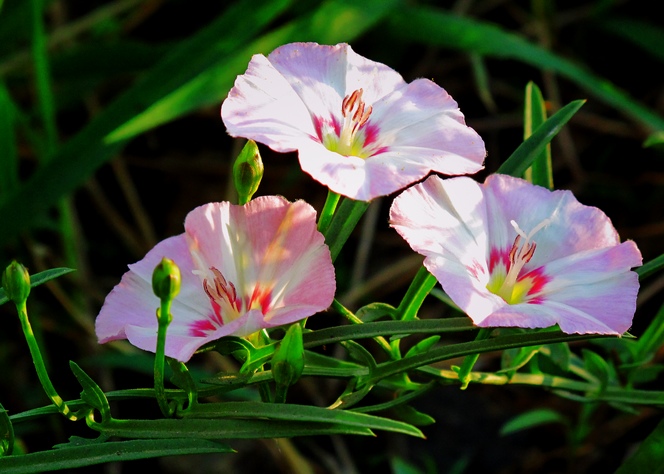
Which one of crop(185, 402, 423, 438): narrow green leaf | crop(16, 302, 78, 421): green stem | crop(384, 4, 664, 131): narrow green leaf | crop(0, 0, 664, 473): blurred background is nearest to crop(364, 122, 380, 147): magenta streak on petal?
crop(185, 402, 423, 438): narrow green leaf

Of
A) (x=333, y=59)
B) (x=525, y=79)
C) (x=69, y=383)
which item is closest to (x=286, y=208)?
(x=333, y=59)

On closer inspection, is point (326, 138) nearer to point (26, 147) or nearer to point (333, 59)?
point (333, 59)

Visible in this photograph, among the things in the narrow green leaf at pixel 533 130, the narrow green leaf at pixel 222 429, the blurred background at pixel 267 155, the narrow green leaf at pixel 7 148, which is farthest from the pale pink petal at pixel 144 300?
the narrow green leaf at pixel 7 148

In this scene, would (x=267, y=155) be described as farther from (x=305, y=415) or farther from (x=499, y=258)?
(x=305, y=415)

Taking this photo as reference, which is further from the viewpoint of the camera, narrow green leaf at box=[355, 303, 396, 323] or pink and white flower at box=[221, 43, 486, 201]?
narrow green leaf at box=[355, 303, 396, 323]

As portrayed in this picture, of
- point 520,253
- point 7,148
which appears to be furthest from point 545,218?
point 7,148

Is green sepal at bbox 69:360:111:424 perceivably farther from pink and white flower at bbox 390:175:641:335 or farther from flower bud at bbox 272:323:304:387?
pink and white flower at bbox 390:175:641:335

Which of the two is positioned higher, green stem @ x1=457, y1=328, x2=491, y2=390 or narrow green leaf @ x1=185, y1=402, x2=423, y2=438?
narrow green leaf @ x1=185, y1=402, x2=423, y2=438
